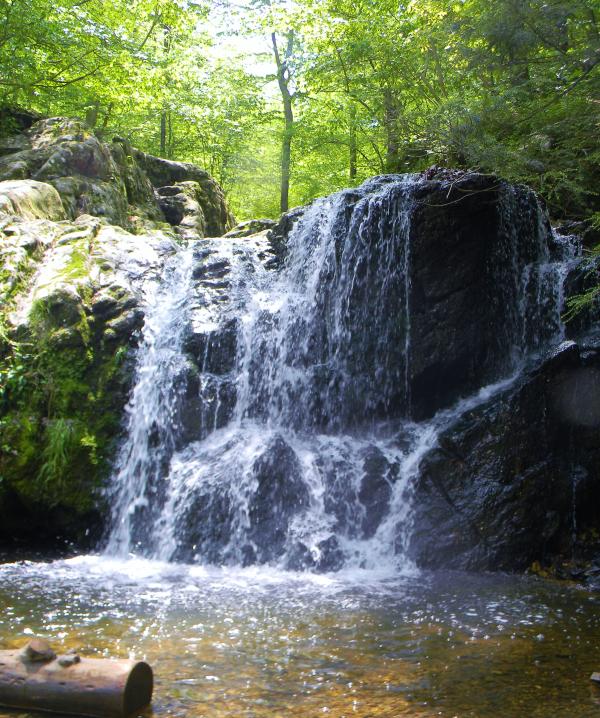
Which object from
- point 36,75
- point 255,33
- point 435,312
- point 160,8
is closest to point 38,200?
point 36,75

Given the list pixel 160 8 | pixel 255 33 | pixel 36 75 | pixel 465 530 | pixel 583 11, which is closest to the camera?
pixel 583 11

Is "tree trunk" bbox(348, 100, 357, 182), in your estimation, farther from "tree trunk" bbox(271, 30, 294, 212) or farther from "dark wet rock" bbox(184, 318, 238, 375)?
"dark wet rock" bbox(184, 318, 238, 375)

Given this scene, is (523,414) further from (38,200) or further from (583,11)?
(38,200)

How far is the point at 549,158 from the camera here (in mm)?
6770

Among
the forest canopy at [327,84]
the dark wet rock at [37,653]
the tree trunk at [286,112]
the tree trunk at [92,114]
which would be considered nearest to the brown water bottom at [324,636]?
the dark wet rock at [37,653]

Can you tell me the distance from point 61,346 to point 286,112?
489 inches

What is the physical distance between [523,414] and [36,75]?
11.9 m

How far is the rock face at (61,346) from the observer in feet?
25.7

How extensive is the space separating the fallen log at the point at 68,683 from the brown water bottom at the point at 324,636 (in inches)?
6.7

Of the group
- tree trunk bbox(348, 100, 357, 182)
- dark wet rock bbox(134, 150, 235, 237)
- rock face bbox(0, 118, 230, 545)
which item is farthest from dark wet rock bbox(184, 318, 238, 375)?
tree trunk bbox(348, 100, 357, 182)

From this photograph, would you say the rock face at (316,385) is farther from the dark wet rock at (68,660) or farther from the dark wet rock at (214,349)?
the dark wet rock at (68,660)

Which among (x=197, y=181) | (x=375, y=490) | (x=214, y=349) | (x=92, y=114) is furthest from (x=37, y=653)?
(x=92, y=114)

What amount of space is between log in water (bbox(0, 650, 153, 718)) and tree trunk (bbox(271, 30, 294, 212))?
53.0 ft

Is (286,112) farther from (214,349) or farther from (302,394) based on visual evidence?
(302,394)
